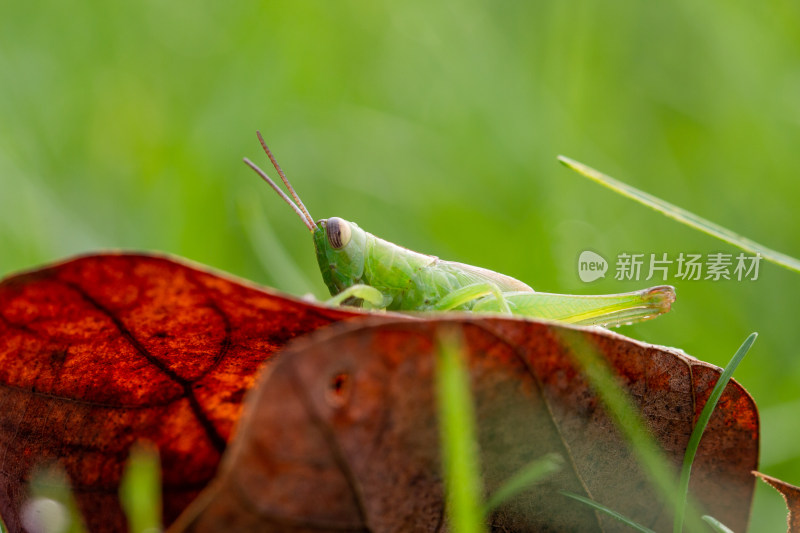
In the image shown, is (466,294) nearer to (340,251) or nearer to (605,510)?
(340,251)

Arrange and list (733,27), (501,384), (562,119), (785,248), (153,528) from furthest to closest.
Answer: (733,27), (562,119), (785,248), (501,384), (153,528)

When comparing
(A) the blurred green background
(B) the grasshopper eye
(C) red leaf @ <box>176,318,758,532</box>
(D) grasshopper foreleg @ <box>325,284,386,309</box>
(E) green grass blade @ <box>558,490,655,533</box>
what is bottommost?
(E) green grass blade @ <box>558,490,655,533</box>

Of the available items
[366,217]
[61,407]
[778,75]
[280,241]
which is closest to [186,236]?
[280,241]

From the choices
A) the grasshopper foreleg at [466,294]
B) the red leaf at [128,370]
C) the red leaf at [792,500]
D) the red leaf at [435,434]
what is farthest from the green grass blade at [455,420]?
the grasshopper foreleg at [466,294]

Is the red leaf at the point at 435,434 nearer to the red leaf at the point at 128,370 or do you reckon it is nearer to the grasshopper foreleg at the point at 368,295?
the red leaf at the point at 128,370

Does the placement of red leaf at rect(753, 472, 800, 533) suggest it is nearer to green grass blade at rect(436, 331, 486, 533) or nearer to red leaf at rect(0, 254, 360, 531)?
green grass blade at rect(436, 331, 486, 533)

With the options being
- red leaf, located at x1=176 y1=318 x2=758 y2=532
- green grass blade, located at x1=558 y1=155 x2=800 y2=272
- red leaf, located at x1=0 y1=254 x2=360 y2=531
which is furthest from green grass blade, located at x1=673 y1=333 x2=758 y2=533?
red leaf, located at x1=0 y1=254 x2=360 y2=531

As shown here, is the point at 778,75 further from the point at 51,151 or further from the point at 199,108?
the point at 51,151

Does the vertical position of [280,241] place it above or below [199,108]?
below
